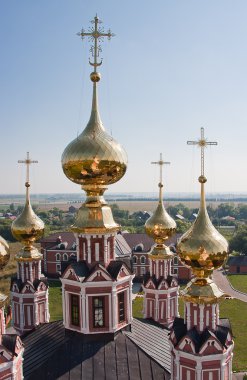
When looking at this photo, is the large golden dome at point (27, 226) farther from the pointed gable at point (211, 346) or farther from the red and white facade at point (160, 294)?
the pointed gable at point (211, 346)

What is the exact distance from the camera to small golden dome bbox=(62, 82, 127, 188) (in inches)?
506

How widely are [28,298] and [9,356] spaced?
28.5 feet

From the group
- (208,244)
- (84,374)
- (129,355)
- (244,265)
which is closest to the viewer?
(208,244)

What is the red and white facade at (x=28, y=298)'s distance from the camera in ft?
59.1

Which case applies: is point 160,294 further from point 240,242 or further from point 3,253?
Result: point 240,242

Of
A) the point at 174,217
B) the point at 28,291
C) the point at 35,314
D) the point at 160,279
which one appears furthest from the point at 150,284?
the point at 174,217

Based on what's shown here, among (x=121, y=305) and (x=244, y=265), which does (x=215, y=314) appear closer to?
(x=121, y=305)

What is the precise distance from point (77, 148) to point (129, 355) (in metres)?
6.83

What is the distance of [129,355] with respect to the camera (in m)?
12.5

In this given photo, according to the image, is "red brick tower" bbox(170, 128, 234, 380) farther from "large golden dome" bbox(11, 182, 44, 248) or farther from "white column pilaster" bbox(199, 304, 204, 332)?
"large golden dome" bbox(11, 182, 44, 248)

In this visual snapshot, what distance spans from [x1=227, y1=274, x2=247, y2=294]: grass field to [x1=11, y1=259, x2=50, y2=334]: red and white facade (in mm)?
32170

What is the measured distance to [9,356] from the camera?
956cm

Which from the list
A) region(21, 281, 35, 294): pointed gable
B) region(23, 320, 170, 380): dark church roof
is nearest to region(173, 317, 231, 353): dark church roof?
region(23, 320, 170, 380): dark church roof

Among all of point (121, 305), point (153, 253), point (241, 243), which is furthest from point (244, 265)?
point (121, 305)
